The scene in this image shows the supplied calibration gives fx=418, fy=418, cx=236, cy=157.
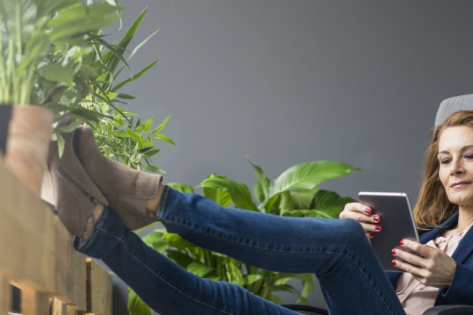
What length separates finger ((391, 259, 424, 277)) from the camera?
3.61 feet

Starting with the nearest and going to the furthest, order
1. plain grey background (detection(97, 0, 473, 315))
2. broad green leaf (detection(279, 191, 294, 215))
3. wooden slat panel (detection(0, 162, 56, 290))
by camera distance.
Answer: wooden slat panel (detection(0, 162, 56, 290)) < broad green leaf (detection(279, 191, 294, 215)) < plain grey background (detection(97, 0, 473, 315))

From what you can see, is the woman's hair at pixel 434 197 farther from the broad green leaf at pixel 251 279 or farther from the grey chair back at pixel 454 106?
the broad green leaf at pixel 251 279

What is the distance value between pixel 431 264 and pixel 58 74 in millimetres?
974

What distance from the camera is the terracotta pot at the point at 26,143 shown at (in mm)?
582

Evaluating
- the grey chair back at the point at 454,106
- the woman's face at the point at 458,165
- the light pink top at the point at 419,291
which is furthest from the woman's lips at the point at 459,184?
the grey chair back at the point at 454,106

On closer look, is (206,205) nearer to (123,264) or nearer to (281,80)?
(123,264)

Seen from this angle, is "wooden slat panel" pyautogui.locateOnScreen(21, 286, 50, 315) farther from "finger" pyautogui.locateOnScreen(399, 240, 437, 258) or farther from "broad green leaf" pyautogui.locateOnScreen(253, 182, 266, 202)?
"broad green leaf" pyautogui.locateOnScreen(253, 182, 266, 202)

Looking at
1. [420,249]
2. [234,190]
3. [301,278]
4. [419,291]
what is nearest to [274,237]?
[420,249]

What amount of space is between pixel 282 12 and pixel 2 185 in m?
2.37

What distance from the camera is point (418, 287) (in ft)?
4.25

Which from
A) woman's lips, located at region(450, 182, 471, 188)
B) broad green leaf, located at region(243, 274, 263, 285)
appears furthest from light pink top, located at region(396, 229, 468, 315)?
broad green leaf, located at region(243, 274, 263, 285)

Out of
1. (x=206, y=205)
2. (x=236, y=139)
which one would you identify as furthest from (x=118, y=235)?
(x=236, y=139)

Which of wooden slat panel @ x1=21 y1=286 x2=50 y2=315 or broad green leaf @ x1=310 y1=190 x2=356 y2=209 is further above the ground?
wooden slat panel @ x1=21 y1=286 x2=50 y2=315

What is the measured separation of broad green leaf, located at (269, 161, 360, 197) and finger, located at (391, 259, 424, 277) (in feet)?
2.27
